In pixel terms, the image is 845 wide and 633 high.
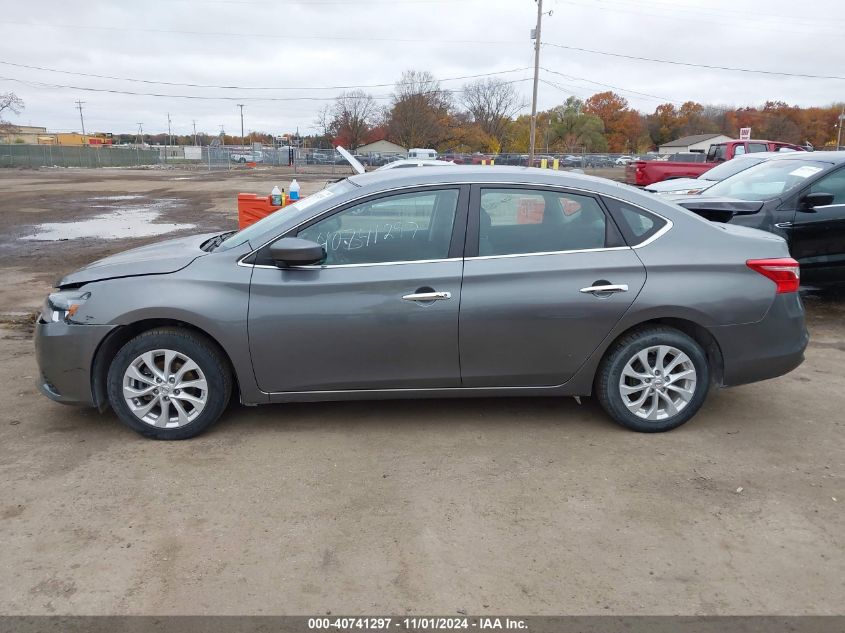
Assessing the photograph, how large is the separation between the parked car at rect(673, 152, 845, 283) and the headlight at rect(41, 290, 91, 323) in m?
5.77

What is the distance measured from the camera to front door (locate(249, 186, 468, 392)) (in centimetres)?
405

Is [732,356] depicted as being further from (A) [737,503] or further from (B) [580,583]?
(B) [580,583]

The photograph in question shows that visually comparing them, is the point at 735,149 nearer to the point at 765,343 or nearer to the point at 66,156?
the point at 765,343

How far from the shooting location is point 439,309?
4.06m

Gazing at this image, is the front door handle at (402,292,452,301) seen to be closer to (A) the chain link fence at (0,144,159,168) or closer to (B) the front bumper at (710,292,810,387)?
(B) the front bumper at (710,292,810,387)

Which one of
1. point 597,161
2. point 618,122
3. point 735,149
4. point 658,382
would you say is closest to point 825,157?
point 658,382

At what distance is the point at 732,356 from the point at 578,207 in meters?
1.35

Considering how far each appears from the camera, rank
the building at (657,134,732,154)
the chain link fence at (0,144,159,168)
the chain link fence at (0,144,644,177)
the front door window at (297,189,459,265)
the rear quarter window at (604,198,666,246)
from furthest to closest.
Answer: the building at (657,134,732,154) < the chain link fence at (0,144,159,168) < the chain link fence at (0,144,644,177) < the rear quarter window at (604,198,666,246) < the front door window at (297,189,459,265)

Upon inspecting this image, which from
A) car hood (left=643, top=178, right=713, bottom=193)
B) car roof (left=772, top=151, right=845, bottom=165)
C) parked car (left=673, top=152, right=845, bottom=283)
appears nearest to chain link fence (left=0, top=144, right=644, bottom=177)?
car hood (left=643, top=178, right=713, bottom=193)

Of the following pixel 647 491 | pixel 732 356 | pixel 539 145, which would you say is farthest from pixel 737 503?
pixel 539 145

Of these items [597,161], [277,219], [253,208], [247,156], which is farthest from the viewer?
[247,156]

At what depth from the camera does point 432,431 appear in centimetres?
434

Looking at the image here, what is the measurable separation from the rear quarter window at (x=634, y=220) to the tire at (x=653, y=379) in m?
0.59
